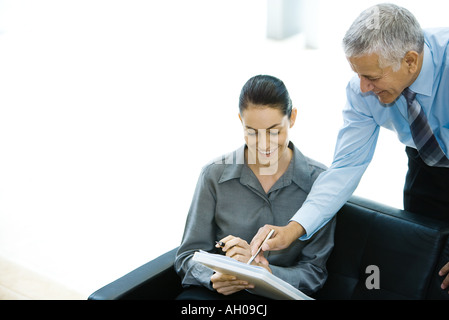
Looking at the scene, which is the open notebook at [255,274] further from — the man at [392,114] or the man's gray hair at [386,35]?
the man's gray hair at [386,35]

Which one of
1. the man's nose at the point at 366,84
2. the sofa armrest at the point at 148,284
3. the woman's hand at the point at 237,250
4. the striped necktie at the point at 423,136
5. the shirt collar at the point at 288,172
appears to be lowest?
the sofa armrest at the point at 148,284

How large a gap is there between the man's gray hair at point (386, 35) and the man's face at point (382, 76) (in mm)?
15

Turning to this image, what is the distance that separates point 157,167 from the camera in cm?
371

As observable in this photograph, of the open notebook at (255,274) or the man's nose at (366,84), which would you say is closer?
the open notebook at (255,274)

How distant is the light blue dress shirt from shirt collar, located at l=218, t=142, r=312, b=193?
0.05 meters

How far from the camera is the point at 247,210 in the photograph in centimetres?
186

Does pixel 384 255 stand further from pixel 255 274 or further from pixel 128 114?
pixel 128 114

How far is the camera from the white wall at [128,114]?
3.08 m

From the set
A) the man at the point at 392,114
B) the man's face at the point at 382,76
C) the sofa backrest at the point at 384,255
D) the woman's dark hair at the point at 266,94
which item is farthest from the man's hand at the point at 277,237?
the man's face at the point at 382,76

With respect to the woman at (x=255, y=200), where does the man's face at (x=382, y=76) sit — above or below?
above

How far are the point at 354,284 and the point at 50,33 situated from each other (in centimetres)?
575

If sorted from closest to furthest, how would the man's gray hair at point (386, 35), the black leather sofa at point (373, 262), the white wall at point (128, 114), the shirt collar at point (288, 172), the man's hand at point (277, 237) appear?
the man's gray hair at point (386, 35), the man's hand at point (277, 237), the black leather sofa at point (373, 262), the shirt collar at point (288, 172), the white wall at point (128, 114)

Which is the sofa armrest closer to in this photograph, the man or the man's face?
the man

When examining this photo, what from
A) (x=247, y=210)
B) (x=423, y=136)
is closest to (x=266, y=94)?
(x=247, y=210)
